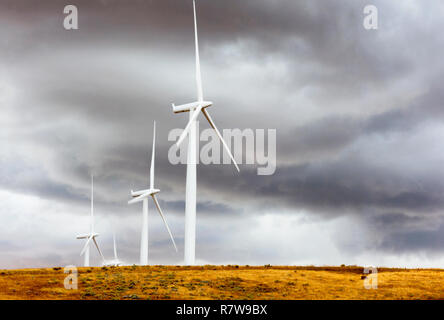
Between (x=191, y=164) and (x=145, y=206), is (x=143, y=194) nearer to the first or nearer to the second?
(x=145, y=206)

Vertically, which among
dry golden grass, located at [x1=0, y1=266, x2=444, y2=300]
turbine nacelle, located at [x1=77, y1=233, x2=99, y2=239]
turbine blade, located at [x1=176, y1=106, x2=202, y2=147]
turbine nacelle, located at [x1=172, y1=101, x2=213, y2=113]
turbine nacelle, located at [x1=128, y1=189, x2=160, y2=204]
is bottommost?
dry golden grass, located at [x1=0, y1=266, x2=444, y2=300]

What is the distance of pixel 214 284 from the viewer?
42719 millimetres

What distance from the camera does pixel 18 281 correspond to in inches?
1699

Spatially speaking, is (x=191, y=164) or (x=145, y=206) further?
(x=145, y=206)

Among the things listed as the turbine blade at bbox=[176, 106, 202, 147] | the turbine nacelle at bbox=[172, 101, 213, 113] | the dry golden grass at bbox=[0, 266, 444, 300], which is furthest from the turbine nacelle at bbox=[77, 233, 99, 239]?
the dry golden grass at bbox=[0, 266, 444, 300]

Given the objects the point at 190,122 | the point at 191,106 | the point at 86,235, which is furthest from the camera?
the point at 86,235

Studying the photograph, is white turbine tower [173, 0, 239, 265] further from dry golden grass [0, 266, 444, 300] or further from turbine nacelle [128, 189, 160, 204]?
turbine nacelle [128, 189, 160, 204]

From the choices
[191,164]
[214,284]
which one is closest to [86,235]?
[191,164]

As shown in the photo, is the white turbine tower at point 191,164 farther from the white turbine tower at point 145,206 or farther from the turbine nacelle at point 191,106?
the white turbine tower at point 145,206

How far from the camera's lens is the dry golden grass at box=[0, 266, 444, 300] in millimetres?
38500

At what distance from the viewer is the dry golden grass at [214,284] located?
3850 centimetres

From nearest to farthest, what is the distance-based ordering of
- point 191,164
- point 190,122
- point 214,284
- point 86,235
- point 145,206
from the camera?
point 214,284 → point 191,164 → point 190,122 → point 145,206 → point 86,235

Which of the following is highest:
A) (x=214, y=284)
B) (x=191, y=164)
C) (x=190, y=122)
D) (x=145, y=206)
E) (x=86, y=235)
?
(x=190, y=122)
